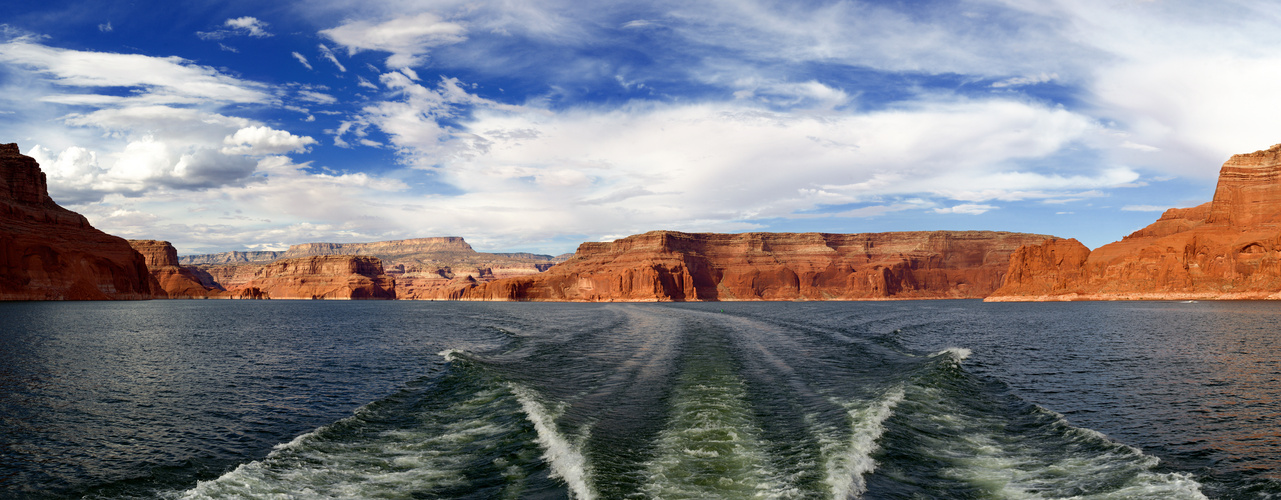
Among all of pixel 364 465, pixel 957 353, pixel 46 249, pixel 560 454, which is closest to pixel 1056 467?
pixel 560 454

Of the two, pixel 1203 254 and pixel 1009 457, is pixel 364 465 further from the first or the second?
pixel 1203 254

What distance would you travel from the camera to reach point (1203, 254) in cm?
10656

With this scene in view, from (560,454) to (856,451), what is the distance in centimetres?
634

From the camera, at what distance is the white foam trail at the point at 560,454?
10.4 meters

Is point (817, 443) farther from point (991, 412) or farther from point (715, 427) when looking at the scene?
point (991, 412)

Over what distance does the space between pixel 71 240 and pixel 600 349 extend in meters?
136

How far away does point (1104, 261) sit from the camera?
125250mm

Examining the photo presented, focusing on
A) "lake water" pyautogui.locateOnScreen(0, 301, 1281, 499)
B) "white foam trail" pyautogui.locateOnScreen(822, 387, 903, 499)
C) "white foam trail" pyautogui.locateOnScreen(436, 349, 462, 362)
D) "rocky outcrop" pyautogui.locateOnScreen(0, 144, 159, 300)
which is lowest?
"white foam trail" pyautogui.locateOnScreen(436, 349, 462, 362)

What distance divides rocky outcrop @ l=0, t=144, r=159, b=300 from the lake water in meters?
94.9

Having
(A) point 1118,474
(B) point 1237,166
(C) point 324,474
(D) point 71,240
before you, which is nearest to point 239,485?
(C) point 324,474

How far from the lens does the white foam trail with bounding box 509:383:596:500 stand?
10.4 m

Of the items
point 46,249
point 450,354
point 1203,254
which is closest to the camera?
point 450,354

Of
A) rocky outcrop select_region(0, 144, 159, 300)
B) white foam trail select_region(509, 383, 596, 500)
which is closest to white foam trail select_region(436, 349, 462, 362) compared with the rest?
white foam trail select_region(509, 383, 596, 500)

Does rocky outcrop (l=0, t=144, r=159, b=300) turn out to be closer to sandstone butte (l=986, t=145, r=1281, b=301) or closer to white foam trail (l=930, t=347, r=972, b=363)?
white foam trail (l=930, t=347, r=972, b=363)
